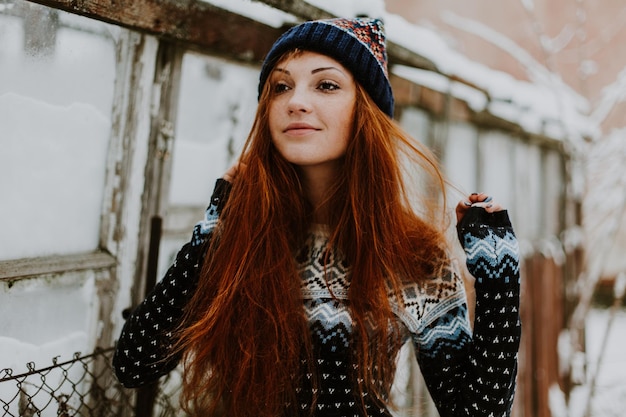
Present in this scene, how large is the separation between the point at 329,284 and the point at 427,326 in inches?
14.5

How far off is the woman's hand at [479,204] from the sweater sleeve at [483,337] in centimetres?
2

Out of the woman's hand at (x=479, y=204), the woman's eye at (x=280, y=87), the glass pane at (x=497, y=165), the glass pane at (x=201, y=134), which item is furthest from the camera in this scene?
the glass pane at (x=497, y=165)

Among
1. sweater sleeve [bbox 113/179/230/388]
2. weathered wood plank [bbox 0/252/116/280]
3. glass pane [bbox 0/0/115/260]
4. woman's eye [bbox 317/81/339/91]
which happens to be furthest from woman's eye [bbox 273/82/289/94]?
weathered wood plank [bbox 0/252/116/280]

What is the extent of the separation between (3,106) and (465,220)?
1.58 metres

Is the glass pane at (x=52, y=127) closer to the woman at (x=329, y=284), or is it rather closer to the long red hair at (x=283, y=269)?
the woman at (x=329, y=284)

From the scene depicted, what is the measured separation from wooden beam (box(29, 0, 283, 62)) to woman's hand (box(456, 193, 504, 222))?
1.25 m

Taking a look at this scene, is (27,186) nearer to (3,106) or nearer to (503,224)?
(3,106)

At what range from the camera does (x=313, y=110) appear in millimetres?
1706

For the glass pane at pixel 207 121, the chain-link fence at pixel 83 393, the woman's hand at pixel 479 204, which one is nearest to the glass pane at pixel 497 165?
the glass pane at pixel 207 121

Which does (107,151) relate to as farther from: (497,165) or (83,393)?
(497,165)

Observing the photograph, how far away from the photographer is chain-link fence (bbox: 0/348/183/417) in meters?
1.75

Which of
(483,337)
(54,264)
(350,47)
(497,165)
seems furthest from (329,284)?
(497,165)

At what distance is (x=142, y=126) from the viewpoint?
2.10 meters

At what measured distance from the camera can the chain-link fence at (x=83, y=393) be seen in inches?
68.8
